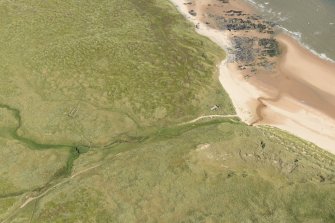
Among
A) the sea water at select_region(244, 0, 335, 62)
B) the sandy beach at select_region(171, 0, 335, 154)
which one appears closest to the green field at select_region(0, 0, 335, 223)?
the sandy beach at select_region(171, 0, 335, 154)

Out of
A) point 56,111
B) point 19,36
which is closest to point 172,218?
point 56,111

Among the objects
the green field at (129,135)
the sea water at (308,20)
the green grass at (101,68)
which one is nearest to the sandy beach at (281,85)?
the sea water at (308,20)

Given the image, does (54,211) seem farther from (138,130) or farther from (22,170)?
(138,130)

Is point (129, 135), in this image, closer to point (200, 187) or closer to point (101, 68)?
point (200, 187)

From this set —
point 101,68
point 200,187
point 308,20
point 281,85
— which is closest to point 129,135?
point 200,187

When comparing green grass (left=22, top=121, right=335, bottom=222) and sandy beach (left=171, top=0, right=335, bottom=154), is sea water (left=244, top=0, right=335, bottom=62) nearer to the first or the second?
sandy beach (left=171, top=0, right=335, bottom=154)
